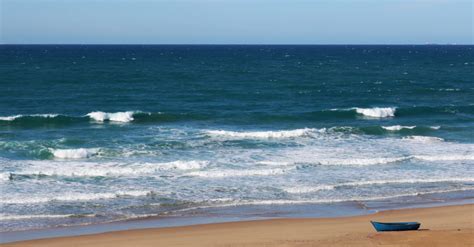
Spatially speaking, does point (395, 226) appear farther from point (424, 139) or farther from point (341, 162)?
point (424, 139)

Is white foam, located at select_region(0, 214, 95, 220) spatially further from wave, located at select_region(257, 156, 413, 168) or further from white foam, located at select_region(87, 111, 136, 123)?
white foam, located at select_region(87, 111, 136, 123)

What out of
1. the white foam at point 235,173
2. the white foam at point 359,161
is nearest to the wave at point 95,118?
the white foam at point 359,161

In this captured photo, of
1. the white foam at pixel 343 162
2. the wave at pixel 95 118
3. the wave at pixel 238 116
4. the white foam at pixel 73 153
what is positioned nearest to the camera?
the white foam at pixel 343 162

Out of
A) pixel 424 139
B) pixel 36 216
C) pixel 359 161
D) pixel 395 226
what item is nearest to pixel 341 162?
pixel 359 161

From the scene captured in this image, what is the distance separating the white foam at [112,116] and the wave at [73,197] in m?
16.1

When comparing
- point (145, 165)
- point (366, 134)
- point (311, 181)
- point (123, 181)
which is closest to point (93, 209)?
point (123, 181)

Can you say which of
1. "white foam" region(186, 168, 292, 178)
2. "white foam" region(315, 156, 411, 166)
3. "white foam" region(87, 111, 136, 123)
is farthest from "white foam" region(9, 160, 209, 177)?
"white foam" region(87, 111, 136, 123)

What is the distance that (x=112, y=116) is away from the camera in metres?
39.2

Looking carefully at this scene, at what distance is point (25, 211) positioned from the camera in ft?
67.5

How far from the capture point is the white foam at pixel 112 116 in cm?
3878

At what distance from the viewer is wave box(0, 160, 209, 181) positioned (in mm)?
25312

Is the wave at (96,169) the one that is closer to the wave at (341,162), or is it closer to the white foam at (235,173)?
the white foam at (235,173)

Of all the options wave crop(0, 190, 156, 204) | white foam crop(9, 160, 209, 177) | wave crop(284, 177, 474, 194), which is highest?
white foam crop(9, 160, 209, 177)

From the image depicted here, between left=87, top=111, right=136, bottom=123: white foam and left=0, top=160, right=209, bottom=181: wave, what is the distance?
453 inches
